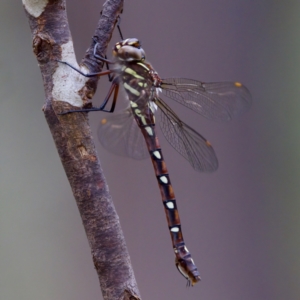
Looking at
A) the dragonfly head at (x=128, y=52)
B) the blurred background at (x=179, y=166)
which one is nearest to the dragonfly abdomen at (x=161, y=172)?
the dragonfly head at (x=128, y=52)

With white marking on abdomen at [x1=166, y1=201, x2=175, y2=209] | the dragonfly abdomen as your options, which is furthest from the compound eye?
white marking on abdomen at [x1=166, y1=201, x2=175, y2=209]

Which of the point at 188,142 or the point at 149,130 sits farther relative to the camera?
the point at 188,142

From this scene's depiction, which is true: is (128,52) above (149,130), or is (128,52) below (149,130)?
above

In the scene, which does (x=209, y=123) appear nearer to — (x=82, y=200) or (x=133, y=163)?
(x=133, y=163)

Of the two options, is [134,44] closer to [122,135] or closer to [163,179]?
[122,135]

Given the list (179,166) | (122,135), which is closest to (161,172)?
(122,135)

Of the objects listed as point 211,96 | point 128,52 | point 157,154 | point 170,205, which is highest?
point 128,52
